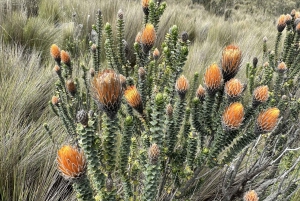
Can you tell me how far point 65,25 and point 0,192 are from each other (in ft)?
9.69

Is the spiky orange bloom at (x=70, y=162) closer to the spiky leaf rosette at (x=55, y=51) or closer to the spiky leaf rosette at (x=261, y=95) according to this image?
the spiky leaf rosette at (x=261, y=95)

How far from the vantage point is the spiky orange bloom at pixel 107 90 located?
765 mm

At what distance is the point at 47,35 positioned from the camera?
376 cm

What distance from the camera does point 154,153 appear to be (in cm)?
89

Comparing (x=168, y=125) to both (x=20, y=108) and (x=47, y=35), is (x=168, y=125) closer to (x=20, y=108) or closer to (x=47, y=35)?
(x=20, y=108)

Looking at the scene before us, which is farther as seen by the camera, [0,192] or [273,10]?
[273,10]

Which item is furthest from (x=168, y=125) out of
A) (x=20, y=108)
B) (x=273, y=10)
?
(x=273, y=10)

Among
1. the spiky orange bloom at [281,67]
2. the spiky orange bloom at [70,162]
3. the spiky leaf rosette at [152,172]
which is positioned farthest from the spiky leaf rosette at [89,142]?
the spiky orange bloom at [281,67]

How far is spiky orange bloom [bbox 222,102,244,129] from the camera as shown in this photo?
35.8 inches

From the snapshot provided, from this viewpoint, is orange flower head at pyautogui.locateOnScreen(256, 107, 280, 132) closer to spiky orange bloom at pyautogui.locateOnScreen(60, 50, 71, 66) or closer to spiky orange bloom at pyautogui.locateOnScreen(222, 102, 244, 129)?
spiky orange bloom at pyautogui.locateOnScreen(222, 102, 244, 129)

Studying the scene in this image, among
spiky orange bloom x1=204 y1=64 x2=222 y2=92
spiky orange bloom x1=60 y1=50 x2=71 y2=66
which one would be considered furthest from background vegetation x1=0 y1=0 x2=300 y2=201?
spiky orange bloom x1=204 y1=64 x2=222 y2=92

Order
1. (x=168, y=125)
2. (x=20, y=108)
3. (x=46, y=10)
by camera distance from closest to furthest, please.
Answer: (x=168, y=125) < (x=20, y=108) < (x=46, y=10)

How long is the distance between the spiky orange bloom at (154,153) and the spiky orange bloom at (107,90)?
180 millimetres

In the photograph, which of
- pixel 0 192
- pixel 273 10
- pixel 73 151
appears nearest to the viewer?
pixel 73 151
